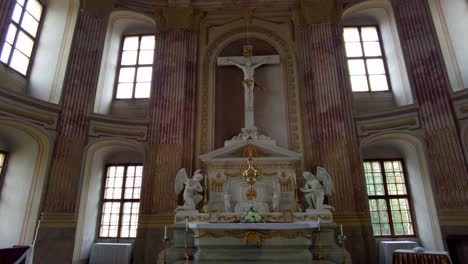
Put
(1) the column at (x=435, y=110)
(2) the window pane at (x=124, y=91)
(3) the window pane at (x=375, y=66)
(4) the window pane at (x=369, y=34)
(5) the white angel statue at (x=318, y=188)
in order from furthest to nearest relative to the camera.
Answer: (4) the window pane at (x=369, y=34)
(2) the window pane at (x=124, y=91)
(3) the window pane at (x=375, y=66)
(5) the white angel statue at (x=318, y=188)
(1) the column at (x=435, y=110)

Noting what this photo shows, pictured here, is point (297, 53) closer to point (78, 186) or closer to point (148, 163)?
point (148, 163)

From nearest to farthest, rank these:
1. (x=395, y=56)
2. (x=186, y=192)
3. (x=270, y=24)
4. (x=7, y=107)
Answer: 1. (x=7, y=107)
2. (x=186, y=192)
3. (x=395, y=56)
4. (x=270, y=24)

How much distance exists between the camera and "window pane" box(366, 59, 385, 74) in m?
11.5

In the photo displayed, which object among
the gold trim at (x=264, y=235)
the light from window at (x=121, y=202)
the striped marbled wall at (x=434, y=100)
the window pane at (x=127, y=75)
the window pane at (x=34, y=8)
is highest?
the window pane at (x=34, y=8)

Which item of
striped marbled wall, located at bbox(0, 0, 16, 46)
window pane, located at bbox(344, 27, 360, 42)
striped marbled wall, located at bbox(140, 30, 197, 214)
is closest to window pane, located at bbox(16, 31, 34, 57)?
striped marbled wall, located at bbox(0, 0, 16, 46)

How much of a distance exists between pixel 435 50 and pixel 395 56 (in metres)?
1.72

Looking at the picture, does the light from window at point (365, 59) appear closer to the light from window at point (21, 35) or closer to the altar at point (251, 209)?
the altar at point (251, 209)

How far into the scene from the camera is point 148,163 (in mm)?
9961

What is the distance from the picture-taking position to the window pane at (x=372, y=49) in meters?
11.7

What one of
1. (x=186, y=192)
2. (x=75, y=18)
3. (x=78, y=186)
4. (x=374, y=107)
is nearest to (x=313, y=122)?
(x=374, y=107)

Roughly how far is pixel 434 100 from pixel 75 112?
34.6 ft

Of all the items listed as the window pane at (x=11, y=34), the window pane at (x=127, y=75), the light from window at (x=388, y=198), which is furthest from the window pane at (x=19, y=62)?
the light from window at (x=388, y=198)

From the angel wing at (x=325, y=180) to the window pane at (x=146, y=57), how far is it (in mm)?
7445

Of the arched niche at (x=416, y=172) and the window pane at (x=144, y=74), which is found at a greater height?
the window pane at (x=144, y=74)
